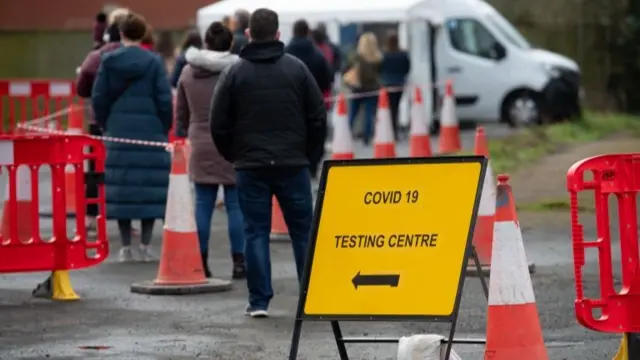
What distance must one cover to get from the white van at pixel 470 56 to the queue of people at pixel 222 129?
38.0 ft

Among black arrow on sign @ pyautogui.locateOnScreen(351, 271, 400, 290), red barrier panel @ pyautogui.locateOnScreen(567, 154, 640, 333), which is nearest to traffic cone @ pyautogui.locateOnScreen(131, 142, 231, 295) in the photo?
black arrow on sign @ pyautogui.locateOnScreen(351, 271, 400, 290)

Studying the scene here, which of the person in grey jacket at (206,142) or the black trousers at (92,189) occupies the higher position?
the person in grey jacket at (206,142)

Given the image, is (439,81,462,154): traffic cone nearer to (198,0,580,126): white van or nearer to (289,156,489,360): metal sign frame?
(198,0,580,126): white van

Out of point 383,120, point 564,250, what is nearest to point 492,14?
point 383,120

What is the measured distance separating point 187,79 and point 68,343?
3351 mm

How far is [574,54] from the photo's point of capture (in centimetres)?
3594

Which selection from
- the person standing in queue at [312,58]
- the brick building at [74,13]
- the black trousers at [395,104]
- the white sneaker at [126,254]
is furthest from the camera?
the brick building at [74,13]

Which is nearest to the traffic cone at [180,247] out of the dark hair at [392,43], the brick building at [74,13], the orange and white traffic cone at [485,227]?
the orange and white traffic cone at [485,227]

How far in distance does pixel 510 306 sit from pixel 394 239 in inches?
23.0

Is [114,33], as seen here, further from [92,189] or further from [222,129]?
[222,129]

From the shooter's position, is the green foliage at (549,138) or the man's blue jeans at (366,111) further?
the man's blue jeans at (366,111)

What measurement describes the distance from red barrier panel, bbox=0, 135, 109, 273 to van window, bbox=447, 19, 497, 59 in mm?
19159

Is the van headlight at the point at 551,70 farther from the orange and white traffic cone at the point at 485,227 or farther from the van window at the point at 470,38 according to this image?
the orange and white traffic cone at the point at 485,227

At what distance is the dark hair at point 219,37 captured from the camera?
503 inches
